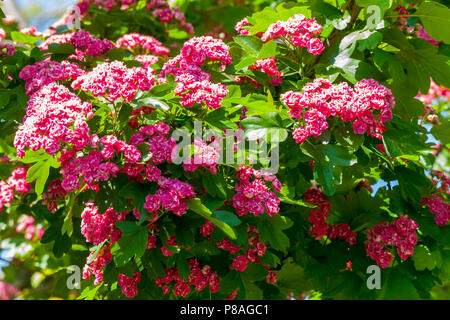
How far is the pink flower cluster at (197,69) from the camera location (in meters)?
2.61

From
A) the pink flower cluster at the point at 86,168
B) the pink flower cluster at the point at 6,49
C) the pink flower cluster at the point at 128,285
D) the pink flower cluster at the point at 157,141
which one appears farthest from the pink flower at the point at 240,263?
the pink flower cluster at the point at 6,49

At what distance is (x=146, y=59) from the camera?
3.50 m

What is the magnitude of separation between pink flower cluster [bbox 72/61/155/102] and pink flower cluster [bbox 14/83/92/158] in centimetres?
11

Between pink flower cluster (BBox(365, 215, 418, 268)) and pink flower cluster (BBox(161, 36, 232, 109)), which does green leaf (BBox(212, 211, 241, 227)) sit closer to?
pink flower cluster (BBox(161, 36, 232, 109))

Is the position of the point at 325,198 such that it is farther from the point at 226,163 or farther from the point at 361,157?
the point at 226,163

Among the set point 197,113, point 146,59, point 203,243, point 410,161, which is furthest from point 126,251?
point 410,161

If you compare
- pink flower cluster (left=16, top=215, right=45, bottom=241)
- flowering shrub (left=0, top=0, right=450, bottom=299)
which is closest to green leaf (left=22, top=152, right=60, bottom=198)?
flowering shrub (left=0, top=0, right=450, bottom=299)

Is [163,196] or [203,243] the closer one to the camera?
[163,196]

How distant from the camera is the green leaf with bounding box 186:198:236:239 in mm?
2393

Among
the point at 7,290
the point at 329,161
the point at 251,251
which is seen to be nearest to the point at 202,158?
the point at 329,161

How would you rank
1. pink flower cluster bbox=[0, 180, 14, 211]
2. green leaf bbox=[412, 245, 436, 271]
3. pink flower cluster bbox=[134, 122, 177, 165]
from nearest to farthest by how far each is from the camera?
pink flower cluster bbox=[134, 122, 177, 165] → green leaf bbox=[412, 245, 436, 271] → pink flower cluster bbox=[0, 180, 14, 211]

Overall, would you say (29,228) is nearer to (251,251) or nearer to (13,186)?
(13,186)

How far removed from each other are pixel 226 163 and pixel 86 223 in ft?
2.68

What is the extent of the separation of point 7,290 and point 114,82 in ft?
14.5
